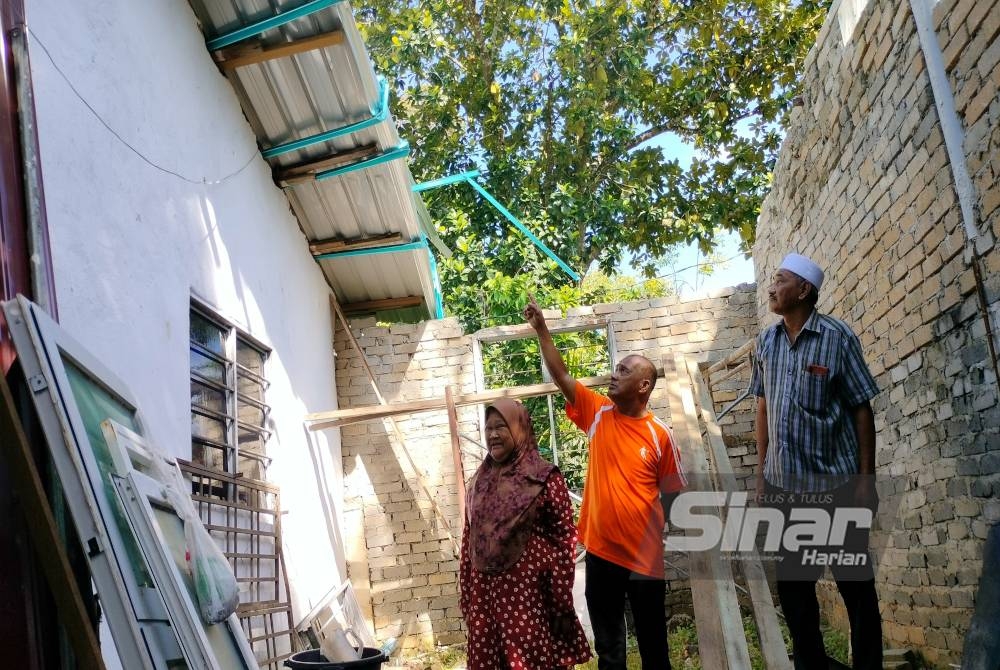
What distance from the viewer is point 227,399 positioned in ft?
17.1

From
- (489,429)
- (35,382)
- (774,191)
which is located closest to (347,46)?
(489,429)

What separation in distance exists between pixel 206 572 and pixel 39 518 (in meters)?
0.47

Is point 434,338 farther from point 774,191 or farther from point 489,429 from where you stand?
point 489,429

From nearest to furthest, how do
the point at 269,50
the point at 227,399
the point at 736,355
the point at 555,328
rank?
the point at 227,399
the point at 269,50
the point at 736,355
the point at 555,328

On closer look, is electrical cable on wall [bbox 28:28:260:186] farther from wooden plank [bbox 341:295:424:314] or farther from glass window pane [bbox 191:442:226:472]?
wooden plank [bbox 341:295:424:314]

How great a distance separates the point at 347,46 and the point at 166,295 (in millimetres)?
2123

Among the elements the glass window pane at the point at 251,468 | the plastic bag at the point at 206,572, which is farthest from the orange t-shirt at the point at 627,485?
the glass window pane at the point at 251,468

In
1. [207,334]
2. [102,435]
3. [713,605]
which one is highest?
[207,334]

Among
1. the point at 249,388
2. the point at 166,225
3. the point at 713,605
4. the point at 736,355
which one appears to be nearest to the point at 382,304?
the point at 249,388

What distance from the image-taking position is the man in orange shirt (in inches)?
136

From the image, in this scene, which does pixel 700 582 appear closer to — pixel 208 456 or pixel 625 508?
pixel 625 508

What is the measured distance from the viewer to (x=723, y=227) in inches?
427

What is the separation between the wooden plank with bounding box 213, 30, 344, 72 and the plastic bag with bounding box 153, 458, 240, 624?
352cm

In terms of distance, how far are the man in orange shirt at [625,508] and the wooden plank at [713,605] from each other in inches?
6.7
